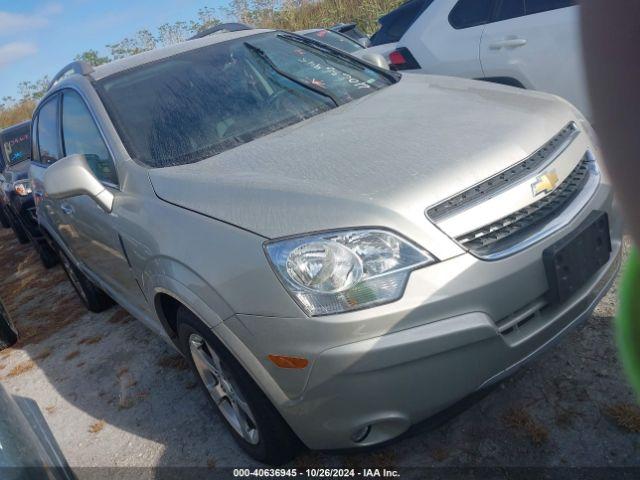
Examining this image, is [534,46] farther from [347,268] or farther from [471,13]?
[347,268]

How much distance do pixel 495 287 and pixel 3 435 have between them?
162 centimetres

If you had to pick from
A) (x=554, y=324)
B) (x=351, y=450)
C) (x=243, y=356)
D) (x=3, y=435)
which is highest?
(x=3, y=435)

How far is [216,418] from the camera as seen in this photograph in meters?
2.93

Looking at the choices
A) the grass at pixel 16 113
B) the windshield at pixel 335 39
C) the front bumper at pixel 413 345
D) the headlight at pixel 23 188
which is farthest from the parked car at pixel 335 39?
the grass at pixel 16 113

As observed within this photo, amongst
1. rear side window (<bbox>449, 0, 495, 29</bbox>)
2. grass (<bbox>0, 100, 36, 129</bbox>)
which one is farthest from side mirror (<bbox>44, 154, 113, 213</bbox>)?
grass (<bbox>0, 100, 36, 129</bbox>)

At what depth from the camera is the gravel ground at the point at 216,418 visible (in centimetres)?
223

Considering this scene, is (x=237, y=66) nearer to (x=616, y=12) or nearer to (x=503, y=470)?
(x=503, y=470)

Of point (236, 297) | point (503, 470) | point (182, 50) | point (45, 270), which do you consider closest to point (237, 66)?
point (182, 50)

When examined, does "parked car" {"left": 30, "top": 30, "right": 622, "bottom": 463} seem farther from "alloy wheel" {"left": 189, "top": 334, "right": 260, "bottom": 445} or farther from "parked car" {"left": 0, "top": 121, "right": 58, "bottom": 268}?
"parked car" {"left": 0, "top": 121, "right": 58, "bottom": 268}

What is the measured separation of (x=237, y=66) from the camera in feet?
11.0

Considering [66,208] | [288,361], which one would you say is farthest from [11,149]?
[288,361]

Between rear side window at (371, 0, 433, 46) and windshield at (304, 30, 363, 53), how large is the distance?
6.60 feet

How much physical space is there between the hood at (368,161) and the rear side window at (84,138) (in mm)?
529

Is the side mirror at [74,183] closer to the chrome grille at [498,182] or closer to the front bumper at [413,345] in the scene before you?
the front bumper at [413,345]
